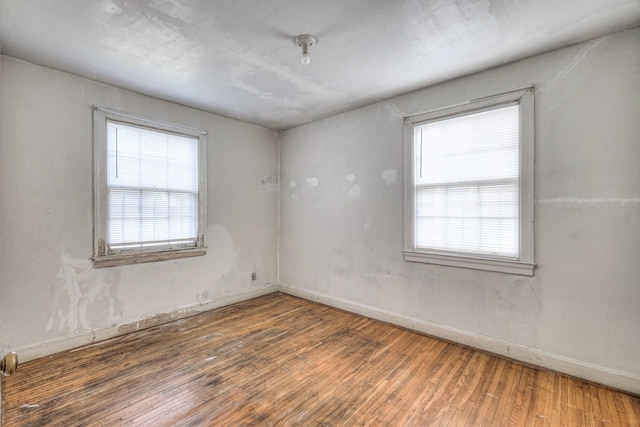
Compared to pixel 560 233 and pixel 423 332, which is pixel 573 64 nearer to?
pixel 560 233

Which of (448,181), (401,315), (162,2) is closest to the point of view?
(162,2)

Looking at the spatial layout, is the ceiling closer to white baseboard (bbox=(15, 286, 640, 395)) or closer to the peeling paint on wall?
the peeling paint on wall

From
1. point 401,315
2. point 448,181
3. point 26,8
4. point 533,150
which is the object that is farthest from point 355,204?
point 26,8

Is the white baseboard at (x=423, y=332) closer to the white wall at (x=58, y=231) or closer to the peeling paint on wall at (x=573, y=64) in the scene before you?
the white wall at (x=58, y=231)

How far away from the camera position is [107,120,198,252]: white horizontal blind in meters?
3.15

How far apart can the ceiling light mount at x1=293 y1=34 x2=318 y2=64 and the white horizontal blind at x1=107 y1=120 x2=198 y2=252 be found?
211 centimetres

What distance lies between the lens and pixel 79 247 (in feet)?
9.59

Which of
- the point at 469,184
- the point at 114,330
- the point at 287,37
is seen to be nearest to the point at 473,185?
the point at 469,184

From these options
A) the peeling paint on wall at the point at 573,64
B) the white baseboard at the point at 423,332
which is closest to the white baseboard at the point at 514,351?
the white baseboard at the point at 423,332

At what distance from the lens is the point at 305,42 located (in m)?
2.32

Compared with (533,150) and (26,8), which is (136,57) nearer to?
(26,8)

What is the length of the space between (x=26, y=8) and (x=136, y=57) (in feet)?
2.34

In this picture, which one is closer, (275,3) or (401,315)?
(275,3)

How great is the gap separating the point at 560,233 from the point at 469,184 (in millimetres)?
844
